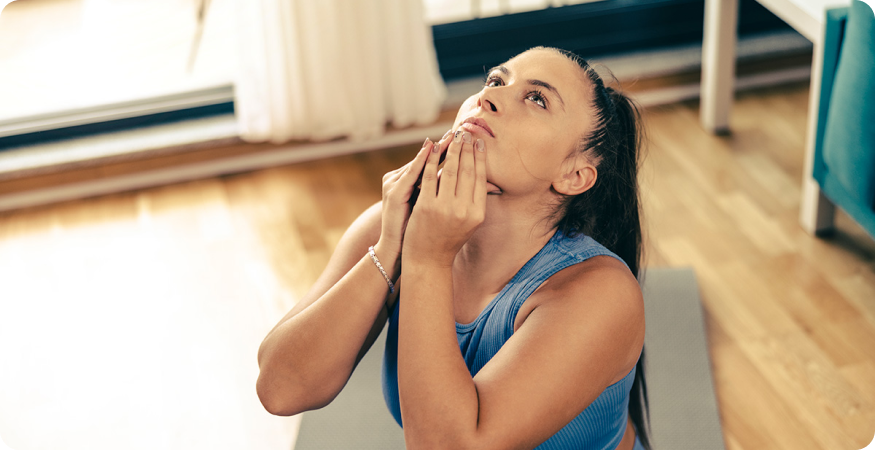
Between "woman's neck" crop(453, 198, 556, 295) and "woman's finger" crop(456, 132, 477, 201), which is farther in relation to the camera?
"woman's neck" crop(453, 198, 556, 295)

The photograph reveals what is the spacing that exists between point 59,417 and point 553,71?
168cm

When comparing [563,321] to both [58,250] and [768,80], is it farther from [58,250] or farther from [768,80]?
[768,80]

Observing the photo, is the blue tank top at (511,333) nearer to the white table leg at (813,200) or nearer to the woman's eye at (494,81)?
the woman's eye at (494,81)

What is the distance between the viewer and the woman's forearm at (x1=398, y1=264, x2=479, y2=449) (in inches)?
40.2

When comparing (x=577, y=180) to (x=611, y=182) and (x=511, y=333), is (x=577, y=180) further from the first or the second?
(x=511, y=333)

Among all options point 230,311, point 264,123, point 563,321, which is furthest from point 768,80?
point 563,321

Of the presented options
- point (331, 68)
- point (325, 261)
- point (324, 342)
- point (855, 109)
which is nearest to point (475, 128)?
point (324, 342)

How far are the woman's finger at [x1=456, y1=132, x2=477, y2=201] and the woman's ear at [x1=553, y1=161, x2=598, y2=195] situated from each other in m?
0.19

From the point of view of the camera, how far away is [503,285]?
1.27 m

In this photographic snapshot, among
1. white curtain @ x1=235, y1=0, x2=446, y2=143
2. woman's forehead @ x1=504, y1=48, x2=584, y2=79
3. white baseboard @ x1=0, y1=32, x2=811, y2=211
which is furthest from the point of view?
white baseboard @ x1=0, y1=32, x2=811, y2=211

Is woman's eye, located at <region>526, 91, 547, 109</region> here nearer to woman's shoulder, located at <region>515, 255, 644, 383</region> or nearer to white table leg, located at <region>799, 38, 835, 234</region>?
woman's shoulder, located at <region>515, 255, 644, 383</region>

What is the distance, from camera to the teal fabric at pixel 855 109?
2.07m

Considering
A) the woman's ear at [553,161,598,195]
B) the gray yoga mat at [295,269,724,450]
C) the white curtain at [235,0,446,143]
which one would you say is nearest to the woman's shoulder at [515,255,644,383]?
the woman's ear at [553,161,598,195]

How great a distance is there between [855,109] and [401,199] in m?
1.54
